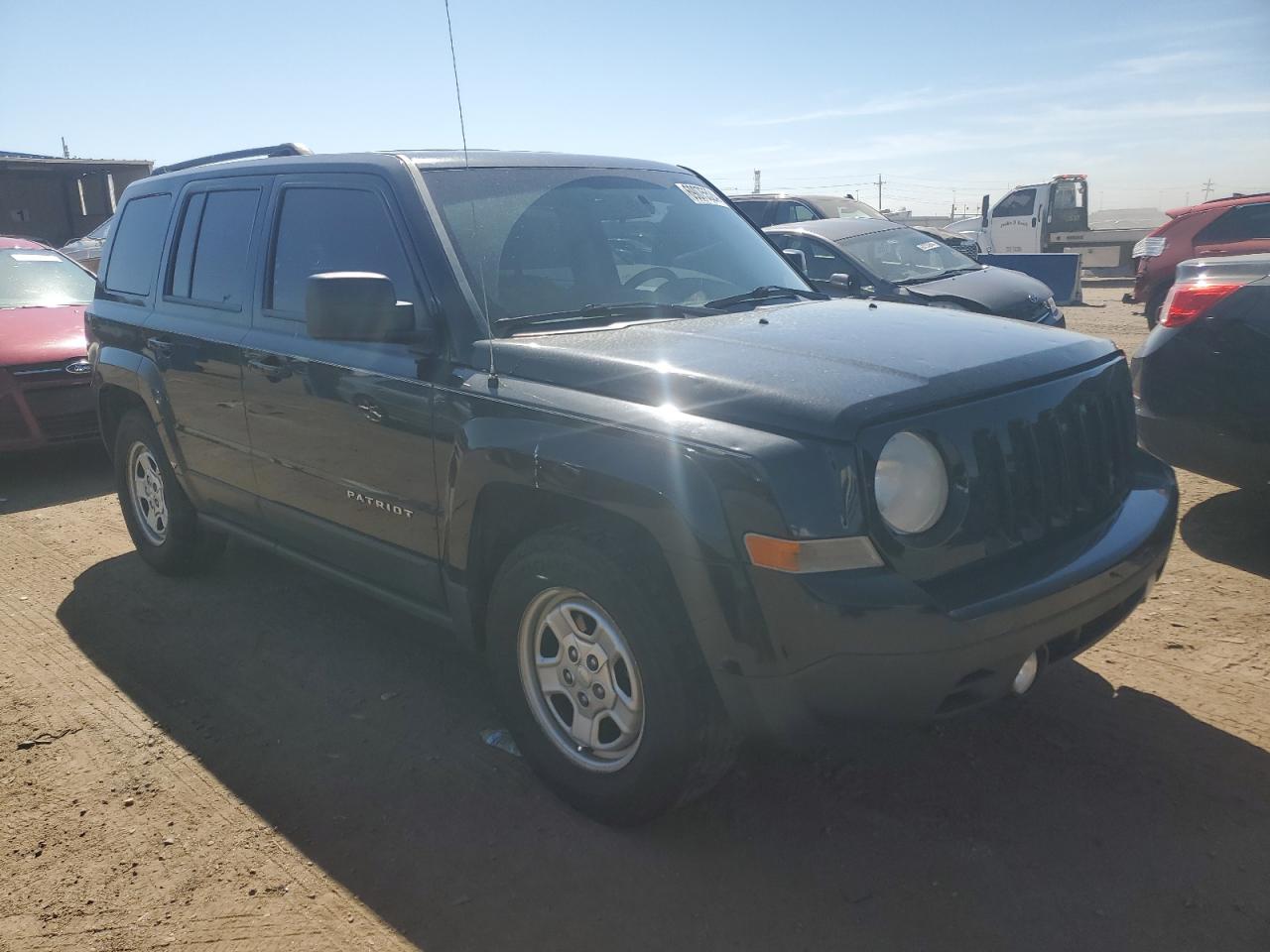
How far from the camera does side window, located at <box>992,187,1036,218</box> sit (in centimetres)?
2480

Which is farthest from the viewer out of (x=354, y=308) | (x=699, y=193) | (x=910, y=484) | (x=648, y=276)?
(x=699, y=193)

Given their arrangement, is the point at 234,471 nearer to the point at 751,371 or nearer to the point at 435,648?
the point at 435,648

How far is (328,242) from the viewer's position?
3846 mm

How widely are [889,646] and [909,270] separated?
8.28 m

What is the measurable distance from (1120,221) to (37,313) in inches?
1260

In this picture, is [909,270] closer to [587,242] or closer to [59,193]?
[587,242]

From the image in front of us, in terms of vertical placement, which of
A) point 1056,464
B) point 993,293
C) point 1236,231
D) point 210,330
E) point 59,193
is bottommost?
point 993,293

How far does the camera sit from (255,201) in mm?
4262

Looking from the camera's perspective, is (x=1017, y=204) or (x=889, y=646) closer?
(x=889, y=646)

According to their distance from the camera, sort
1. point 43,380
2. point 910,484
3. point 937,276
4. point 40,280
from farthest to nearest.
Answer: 1. point 937,276
2. point 40,280
3. point 43,380
4. point 910,484

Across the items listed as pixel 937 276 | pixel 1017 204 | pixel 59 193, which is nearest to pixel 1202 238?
pixel 937 276

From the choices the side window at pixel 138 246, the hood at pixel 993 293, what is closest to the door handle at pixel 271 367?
the side window at pixel 138 246

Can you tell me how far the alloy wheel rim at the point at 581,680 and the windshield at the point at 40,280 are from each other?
6.98 meters

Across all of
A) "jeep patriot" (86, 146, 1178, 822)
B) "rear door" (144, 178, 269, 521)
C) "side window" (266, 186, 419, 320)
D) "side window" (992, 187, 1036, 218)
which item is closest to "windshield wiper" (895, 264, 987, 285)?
"jeep patriot" (86, 146, 1178, 822)
